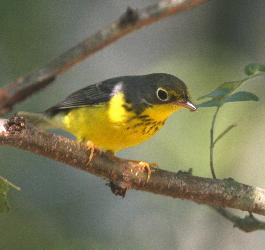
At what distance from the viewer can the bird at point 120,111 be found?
4078mm

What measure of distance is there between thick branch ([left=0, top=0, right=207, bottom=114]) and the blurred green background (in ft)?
13.1

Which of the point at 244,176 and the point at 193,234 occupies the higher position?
the point at 244,176

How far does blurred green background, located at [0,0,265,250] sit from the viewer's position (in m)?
5.86

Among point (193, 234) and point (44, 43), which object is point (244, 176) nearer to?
point (193, 234)

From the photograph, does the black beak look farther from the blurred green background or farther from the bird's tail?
the blurred green background

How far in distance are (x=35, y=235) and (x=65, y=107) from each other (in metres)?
1.44

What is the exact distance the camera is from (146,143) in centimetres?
730

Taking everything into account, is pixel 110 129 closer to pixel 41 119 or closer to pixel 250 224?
pixel 41 119

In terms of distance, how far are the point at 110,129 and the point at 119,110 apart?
23cm

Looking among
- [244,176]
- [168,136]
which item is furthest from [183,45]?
[244,176]

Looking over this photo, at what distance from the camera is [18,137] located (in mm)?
2678

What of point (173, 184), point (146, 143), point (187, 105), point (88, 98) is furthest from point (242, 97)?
point (146, 143)

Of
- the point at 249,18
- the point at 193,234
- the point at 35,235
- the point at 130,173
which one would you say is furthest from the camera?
the point at 249,18

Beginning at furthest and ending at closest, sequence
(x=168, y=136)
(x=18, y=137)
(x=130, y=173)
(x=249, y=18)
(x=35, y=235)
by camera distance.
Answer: (x=249, y=18)
(x=168, y=136)
(x=35, y=235)
(x=130, y=173)
(x=18, y=137)
